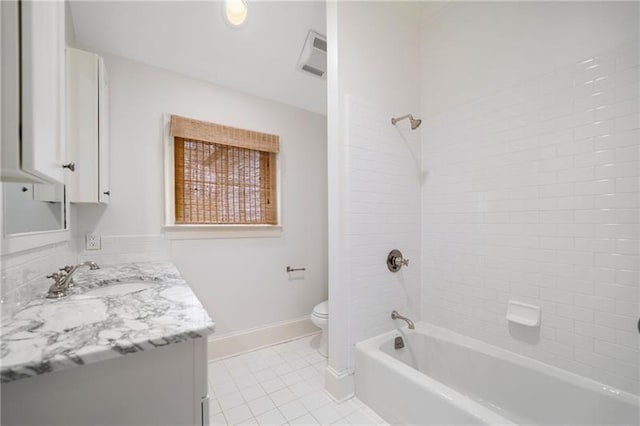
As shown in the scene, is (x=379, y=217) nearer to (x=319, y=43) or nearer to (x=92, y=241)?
(x=319, y=43)

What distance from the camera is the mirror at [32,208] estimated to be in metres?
0.84

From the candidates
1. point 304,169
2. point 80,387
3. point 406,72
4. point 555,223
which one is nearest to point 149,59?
point 304,169

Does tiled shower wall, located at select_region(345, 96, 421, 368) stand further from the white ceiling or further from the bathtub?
the white ceiling

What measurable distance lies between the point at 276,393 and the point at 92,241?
1.63m

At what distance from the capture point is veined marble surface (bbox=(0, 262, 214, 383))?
22.7 inches

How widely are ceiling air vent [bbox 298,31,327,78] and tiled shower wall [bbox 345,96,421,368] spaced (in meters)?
0.71

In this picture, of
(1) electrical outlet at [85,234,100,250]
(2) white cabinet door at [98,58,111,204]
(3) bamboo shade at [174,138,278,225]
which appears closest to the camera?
(2) white cabinet door at [98,58,111,204]

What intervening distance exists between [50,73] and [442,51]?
2.25 meters

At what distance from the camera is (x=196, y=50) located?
1919mm

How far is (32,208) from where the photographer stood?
100cm

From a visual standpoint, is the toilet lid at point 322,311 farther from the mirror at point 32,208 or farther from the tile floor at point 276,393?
the mirror at point 32,208

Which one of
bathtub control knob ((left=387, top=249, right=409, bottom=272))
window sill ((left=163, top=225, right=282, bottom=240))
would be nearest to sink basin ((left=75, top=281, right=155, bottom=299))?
window sill ((left=163, top=225, right=282, bottom=240))

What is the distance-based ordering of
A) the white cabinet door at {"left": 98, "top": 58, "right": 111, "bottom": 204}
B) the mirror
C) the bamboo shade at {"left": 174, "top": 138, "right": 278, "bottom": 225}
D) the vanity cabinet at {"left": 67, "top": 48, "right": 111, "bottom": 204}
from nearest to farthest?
the mirror < the vanity cabinet at {"left": 67, "top": 48, "right": 111, "bottom": 204} < the white cabinet door at {"left": 98, "top": 58, "right": 111, "bottom": 204} < the bamboo shade at {"left": 174, "top": 138, "right": 278, "bottom": 225}

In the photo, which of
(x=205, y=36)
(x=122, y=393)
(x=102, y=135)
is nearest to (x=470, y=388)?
(x=122, y=393)
